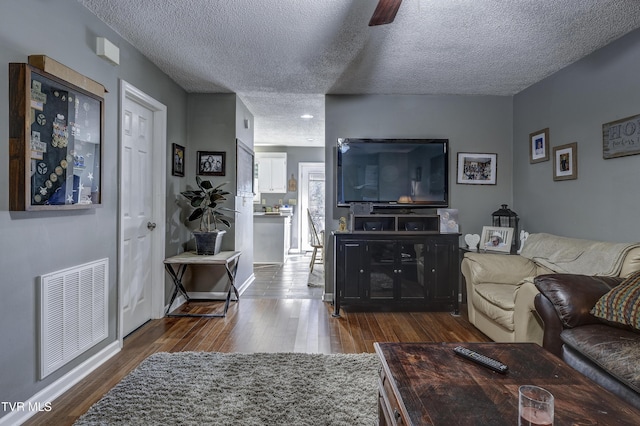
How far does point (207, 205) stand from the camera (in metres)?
3.60

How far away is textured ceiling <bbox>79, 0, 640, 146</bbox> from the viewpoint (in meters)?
2.20

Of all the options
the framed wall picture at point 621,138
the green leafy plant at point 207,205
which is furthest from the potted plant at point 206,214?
the framed wall picture at point 621,138

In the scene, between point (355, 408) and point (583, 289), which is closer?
point (355, 408)

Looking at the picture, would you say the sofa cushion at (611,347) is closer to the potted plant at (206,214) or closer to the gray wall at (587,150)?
the gray wall at (587,150)

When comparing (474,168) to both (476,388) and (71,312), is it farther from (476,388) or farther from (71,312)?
(71,312)

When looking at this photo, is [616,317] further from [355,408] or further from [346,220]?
[346,220]

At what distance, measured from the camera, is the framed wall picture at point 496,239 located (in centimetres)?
348

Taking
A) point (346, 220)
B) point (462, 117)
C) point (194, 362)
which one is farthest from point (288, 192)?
point (194, 362)

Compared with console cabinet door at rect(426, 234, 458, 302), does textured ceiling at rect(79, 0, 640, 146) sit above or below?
above

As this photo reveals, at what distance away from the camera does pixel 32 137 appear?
1.74 m

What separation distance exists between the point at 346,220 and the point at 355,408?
90.8 inches

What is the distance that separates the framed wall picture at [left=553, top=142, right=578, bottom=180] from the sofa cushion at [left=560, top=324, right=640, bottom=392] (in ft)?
5.62

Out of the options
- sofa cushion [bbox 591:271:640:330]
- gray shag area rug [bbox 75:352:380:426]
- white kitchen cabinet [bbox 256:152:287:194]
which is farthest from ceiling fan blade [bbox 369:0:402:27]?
white kitchen cabinet [bbox 256:152:287:194]

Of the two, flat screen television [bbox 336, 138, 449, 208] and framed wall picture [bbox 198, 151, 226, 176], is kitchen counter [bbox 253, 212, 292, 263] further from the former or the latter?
flat screen television [bbox 336, 138, 449, 208]
